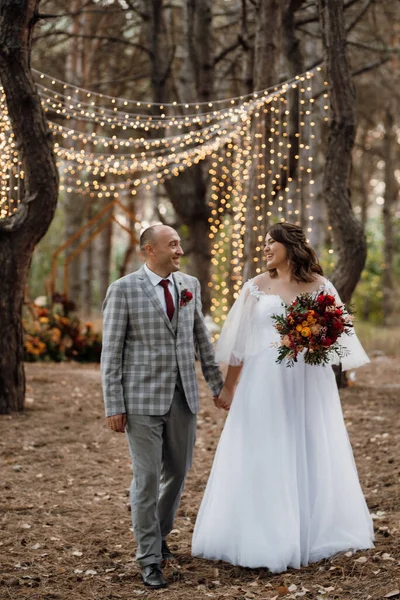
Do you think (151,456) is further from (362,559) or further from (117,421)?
(362,559)

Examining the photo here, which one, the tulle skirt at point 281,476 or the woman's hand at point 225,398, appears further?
the woman's hand at point 225,398

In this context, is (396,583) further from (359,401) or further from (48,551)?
(359,401)

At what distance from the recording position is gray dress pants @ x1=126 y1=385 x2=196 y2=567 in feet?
15.2

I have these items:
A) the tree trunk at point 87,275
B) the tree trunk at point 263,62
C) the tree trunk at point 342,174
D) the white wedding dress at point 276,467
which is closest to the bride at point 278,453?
the white wedding dress at point 276,467

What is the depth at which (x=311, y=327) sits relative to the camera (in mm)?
4664

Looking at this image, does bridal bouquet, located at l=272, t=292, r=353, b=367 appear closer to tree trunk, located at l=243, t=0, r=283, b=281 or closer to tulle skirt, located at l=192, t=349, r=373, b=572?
tulle skirt, located at l=192, t=349, r=373, b=572

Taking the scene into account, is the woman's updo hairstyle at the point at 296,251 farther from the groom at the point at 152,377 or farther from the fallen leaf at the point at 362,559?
the fallen leaf at the point at 362,559

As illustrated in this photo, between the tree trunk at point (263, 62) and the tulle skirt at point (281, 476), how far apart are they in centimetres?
660

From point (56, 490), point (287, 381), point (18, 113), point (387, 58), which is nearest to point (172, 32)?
point (387, 58)

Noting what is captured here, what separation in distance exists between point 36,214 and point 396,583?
5630mm

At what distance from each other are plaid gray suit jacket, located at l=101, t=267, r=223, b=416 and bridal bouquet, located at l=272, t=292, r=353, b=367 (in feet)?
1.83

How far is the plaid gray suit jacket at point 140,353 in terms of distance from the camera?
4648 mm

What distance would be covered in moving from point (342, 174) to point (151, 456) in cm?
645

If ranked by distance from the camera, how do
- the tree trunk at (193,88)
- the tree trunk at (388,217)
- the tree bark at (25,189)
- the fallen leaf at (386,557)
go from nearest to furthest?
the fallen leaf at (386,557)
the tree bark at (25,189)
the tree trunk at (193,88)
the tree trunk at (388,217)
